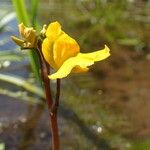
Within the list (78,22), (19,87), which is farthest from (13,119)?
(78,22)

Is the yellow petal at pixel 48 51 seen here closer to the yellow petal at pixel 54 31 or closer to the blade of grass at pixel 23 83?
the yellow petal at pixel 54 31

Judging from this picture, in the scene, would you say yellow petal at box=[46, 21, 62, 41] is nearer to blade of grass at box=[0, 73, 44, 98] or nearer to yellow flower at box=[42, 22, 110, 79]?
yellow flower at box=[42, 22, 110, 79]

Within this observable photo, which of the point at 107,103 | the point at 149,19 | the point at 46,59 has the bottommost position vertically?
the point at 149,19

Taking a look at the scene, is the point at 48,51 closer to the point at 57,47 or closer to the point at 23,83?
the point at 57,47

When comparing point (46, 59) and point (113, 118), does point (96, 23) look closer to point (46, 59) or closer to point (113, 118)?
point (113, 118)

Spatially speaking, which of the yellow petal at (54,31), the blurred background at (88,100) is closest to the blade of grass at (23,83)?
the blurred background at (88,100)

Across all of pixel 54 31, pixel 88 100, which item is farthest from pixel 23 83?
pixel 54 31

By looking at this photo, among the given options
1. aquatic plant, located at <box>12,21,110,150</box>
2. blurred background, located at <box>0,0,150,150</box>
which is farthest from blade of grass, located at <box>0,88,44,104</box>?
aquatic plant, located at <box>12,21,110,150</box>
